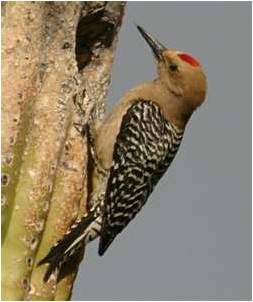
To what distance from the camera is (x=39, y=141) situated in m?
4.58

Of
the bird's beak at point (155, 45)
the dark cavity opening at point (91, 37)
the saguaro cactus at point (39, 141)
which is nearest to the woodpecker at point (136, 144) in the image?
the bird's beak at point (155, 45)

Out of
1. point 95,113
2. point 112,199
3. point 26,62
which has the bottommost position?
point 112,199

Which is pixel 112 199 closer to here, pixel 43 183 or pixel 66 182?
pixel 66 182

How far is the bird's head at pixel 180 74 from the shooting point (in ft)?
19.1

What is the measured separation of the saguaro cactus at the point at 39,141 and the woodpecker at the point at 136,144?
14 centimetres

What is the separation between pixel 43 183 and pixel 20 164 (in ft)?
0.64

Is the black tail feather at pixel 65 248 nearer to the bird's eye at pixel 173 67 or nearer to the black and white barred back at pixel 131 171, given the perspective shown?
the black and white barred back at pixel 131 171

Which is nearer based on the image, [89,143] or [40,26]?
[40,26]

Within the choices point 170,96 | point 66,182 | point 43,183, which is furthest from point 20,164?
point 170,96

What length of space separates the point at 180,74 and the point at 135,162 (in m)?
0.81

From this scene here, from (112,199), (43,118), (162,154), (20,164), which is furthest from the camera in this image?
(162,154)

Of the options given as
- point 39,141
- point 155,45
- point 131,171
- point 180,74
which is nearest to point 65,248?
point 39,141

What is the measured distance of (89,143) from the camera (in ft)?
17.6

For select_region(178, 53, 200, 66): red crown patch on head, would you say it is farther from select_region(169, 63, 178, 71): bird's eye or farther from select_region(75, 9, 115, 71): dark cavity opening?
select_region(75, 9, 115, 71): dark cavity opening
